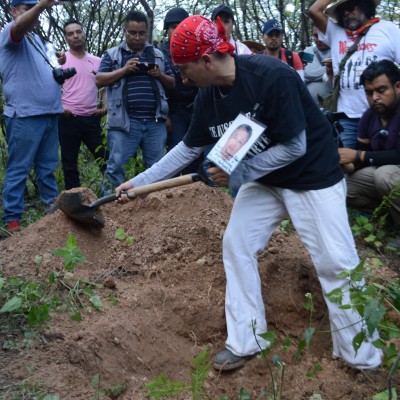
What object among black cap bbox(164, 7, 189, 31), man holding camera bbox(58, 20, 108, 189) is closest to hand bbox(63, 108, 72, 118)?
man holding camera bbox(58, 20, 108, 189)

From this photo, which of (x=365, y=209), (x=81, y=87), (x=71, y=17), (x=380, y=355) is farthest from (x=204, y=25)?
(x=71, y=17)

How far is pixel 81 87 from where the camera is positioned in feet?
19.3

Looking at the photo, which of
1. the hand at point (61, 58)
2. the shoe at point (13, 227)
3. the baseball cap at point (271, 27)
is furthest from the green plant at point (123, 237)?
the baseball cap at point (271, 27)

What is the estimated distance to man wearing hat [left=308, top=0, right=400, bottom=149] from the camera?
4793 millimetres

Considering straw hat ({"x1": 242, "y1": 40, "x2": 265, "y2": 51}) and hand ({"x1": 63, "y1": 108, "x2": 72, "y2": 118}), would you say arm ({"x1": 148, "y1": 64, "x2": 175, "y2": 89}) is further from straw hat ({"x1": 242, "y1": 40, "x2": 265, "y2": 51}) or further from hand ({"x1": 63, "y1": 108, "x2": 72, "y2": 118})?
straw hat ({"x1": 242, "y1": 40, "x2": 265, "y2": 51})

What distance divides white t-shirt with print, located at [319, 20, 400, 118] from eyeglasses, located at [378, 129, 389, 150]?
0.38 meters

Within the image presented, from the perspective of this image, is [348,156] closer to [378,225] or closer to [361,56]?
[378,225]

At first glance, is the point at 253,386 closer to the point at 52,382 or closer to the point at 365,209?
the point at 52,382

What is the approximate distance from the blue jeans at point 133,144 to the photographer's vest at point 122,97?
0.26ft

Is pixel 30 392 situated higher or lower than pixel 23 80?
lower

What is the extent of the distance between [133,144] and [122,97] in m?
0.44

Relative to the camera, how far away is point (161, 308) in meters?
3.72

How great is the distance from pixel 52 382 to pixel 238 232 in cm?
127

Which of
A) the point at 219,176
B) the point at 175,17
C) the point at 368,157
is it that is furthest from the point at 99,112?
the point at 219,176
